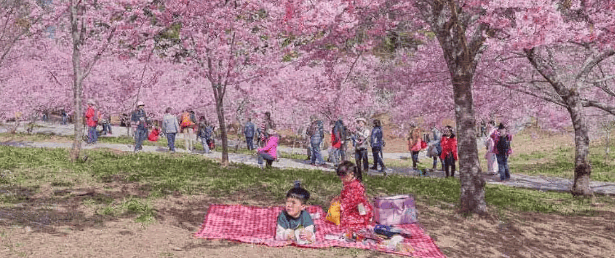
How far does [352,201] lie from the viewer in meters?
7.71

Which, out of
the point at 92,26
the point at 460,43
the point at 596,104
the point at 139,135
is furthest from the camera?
the point at 139,135

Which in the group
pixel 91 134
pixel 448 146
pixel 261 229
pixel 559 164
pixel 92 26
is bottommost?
pixel 261 229

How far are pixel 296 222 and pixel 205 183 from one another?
14.5 feet

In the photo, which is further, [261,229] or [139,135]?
[139,135]

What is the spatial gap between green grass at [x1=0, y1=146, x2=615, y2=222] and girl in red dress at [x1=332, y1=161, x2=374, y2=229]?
67.1 inches

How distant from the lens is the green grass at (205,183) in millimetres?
9656

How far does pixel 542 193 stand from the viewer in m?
14.5

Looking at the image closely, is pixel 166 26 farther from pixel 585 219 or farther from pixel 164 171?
pixel 585 219

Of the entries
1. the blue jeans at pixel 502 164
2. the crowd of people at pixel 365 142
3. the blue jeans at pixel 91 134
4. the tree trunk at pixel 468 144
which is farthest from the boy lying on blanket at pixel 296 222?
the blue jeans at pixel 91 134

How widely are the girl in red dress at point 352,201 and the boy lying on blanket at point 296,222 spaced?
83cm

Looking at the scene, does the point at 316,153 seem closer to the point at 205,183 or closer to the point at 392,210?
the point at 205,183

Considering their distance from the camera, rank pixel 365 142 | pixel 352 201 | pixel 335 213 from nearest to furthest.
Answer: pixel 352 201
pixel 335 213
pixel 365 142

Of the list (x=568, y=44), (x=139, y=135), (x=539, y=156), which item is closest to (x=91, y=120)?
(x=139, y=135)

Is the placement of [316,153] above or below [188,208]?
above
